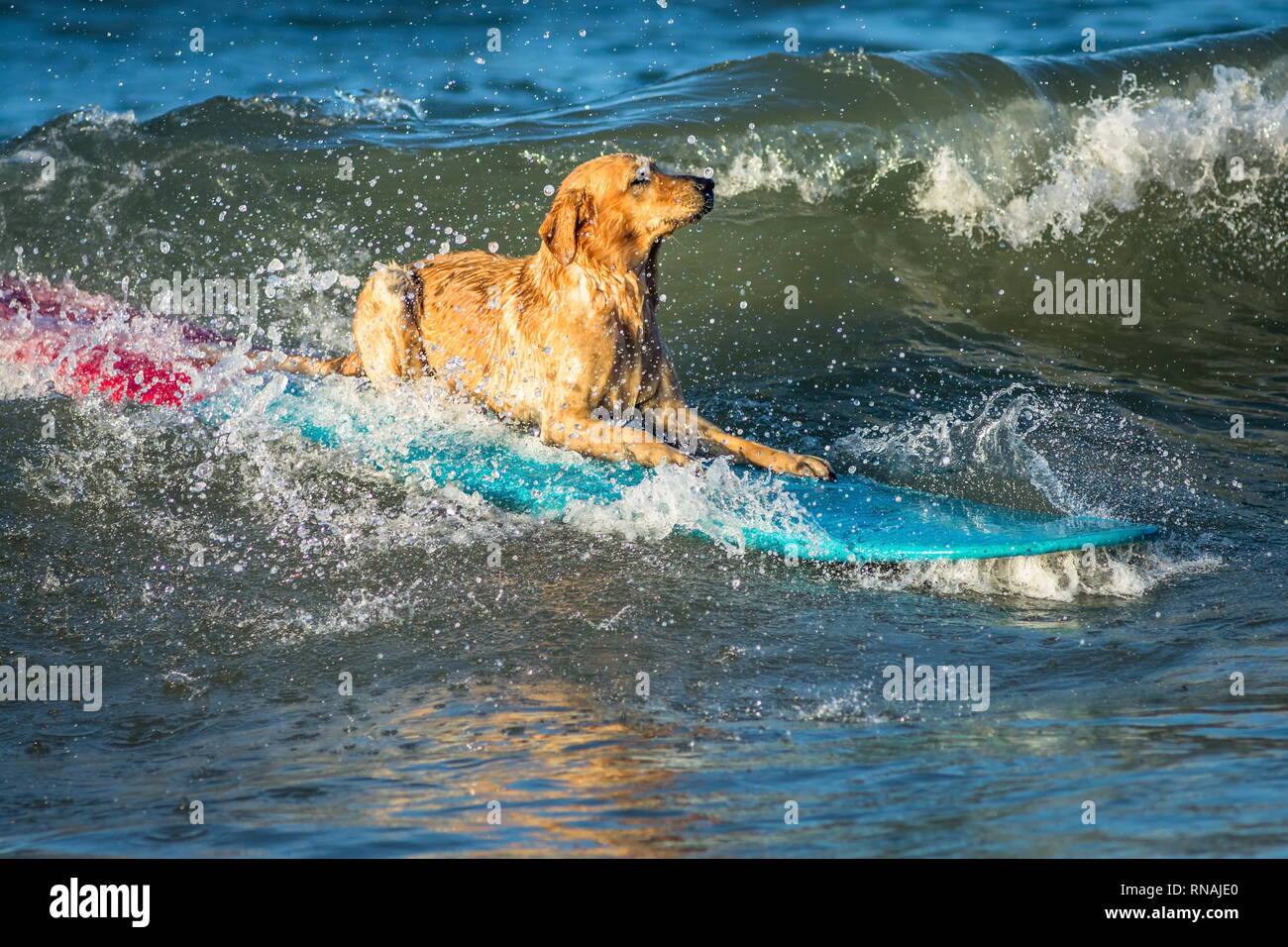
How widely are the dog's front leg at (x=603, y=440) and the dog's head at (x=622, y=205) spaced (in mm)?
780

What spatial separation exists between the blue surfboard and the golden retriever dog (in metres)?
0.17

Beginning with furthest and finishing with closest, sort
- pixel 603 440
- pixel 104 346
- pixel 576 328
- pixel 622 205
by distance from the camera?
pixel 104 346
pixel 603 440
pixel 576 328
pixel 622 205

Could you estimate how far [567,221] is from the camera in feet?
18.8

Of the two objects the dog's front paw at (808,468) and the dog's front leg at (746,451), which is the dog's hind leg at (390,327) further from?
the dog's front paw at (808,468)

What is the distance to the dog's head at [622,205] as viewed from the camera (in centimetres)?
560

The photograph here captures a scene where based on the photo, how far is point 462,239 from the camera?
10336 mm

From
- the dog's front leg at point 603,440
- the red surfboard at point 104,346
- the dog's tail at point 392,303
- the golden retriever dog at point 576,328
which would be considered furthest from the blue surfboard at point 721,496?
the red surfboard at point 104,346

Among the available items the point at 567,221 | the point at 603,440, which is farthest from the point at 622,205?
the point at 603,440

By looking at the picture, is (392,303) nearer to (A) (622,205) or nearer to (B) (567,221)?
(B) (567,221)

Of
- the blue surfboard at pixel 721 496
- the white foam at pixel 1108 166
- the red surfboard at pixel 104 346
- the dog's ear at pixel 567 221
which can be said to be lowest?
the blue surfboard at pixel 721 496

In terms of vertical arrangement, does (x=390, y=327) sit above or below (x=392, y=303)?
below

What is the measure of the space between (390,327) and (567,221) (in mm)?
1351

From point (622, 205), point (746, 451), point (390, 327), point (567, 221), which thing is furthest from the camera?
point (390, 327)

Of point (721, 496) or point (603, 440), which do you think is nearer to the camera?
point (721, 496)
